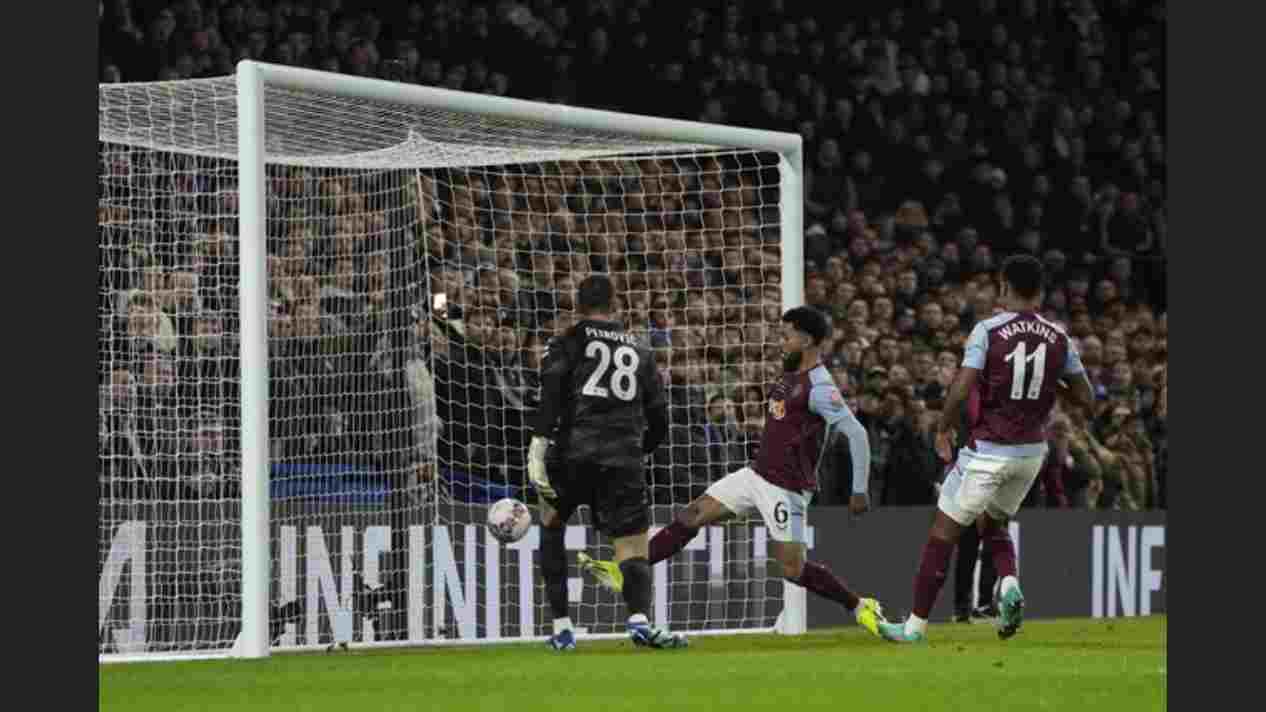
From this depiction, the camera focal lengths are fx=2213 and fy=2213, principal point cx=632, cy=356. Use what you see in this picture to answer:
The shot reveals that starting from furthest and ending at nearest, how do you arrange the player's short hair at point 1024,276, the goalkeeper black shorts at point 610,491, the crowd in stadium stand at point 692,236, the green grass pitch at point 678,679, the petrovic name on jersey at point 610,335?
the crowd in stadium stand at point 692,236 → the player's short hair at point 1024,276 → the goalkeeper black shorts at point 610,491 → the petrovic name on jersey at point 610,335 → the green grass pitch at point 678,679

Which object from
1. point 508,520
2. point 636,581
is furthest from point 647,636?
point 508,520

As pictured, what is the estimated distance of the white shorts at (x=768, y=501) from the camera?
11.9 m

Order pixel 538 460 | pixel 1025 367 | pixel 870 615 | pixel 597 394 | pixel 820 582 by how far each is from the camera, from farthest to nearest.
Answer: pixel 820 582
pixel 870 615
pixel 1025 367
pixel 597 394
pixel 538 460

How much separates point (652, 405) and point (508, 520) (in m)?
1.04

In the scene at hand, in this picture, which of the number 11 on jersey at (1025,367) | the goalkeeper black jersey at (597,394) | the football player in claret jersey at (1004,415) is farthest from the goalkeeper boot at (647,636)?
the number 11 on jersey at (1025,367)

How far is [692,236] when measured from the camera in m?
16.8

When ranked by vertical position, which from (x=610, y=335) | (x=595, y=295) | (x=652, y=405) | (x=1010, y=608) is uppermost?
(x=595, y=295)

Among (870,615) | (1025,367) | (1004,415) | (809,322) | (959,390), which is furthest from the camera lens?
(870,615)

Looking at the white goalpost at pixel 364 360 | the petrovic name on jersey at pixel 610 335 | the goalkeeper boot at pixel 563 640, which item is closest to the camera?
the petrovic name on jersey at pixel 610 335

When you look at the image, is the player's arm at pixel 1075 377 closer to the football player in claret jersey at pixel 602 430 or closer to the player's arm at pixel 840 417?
the player's arm at pixel 840 417

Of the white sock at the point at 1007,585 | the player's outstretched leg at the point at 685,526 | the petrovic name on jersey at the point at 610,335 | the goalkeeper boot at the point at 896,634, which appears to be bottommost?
the goalkeeper boot at the point at 896,634

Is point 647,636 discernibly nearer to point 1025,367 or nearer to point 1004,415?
point 1004,415

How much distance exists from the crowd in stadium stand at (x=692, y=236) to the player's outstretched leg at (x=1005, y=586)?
2813mm

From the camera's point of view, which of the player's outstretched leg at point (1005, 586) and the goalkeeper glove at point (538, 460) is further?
the player's outstretched leg at point (1005, 586)
